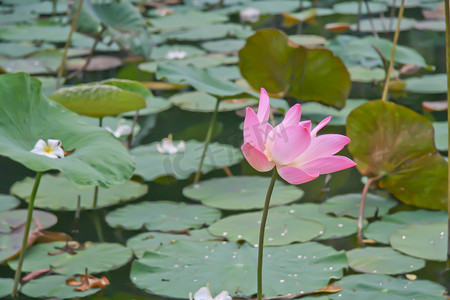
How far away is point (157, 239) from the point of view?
1591mm

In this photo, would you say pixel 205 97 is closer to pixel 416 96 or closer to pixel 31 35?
pixel 416 96

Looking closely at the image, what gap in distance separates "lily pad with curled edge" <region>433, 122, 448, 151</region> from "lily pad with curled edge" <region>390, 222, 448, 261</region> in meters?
0.52

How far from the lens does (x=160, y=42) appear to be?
382 cm

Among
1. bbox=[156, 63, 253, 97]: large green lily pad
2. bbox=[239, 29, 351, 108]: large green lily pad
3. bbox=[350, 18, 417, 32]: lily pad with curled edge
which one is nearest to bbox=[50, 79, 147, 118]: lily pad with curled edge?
bbox=[156, 63, 253, 97]: large green lily pad

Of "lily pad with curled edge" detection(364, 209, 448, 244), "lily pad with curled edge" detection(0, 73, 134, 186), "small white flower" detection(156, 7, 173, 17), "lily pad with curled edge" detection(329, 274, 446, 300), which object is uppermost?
"lily pad with curled edge" detection(0, 73, 134, 186)

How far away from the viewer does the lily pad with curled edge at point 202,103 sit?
270cm

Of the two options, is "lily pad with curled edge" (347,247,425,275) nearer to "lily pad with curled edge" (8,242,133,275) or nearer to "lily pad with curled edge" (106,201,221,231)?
"lily pad with curled edge" (106,201,221,231)

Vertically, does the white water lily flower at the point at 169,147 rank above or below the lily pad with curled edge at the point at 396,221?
below

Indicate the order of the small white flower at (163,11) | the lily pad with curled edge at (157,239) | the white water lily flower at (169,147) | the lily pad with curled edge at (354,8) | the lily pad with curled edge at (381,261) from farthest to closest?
the small white flower at (163,11), the lily pad with curled edge at (354,8), the white water lily flower at (169,147), the lily pad with curled edge at (157,239), the lily pad with curled edge at (381,261)

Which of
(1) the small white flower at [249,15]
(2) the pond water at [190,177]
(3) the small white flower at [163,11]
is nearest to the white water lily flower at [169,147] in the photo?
(2) the pond water at [190,177]

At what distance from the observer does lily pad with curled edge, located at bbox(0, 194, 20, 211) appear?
1.81 m

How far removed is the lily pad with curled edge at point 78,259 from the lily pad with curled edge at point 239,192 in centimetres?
37

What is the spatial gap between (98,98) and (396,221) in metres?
0.85

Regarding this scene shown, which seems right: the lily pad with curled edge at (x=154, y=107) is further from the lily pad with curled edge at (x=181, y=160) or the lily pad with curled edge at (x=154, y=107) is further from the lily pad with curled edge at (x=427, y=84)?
the lily pad with curled edge at (x=427, y=84)
